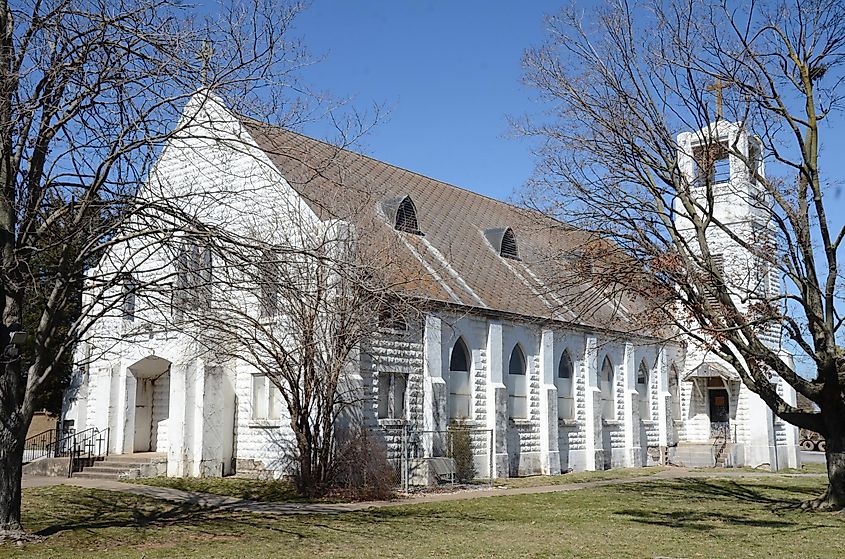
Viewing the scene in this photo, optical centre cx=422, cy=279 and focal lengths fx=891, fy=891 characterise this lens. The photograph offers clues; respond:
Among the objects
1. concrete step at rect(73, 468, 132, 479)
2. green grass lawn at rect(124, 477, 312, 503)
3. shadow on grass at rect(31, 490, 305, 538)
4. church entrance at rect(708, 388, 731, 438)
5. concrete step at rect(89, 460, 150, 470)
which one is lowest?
shadow on grass at rect(31, 490, 305, 538)

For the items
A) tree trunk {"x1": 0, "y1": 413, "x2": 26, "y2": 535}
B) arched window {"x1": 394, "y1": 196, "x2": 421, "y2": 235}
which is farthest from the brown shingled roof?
tree trunk {"x1": 0, "y1": 413, "x2": 26, "y2": 535}

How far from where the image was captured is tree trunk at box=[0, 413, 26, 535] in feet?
42.8

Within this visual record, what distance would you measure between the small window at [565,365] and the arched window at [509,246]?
4.05 meters

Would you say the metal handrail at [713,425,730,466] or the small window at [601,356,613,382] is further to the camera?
the metal handrail at [713,425,730,466]

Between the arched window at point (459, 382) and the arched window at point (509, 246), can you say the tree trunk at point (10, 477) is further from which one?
the arched window at point (509, 246)

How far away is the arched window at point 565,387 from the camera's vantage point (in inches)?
1208

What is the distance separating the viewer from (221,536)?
548 inches

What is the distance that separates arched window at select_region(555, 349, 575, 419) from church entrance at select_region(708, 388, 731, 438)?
9.41m

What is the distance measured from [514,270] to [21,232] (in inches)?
780

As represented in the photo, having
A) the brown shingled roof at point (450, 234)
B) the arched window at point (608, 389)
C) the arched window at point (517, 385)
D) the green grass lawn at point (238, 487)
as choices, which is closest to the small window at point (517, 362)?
the arched window at point (517, 385)

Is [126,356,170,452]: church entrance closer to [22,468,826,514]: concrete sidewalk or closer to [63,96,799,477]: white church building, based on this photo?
[63,96,799,477]: white church building

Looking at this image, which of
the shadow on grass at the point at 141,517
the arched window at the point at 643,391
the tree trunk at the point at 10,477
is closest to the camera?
the tree trunk at the point at 10,477

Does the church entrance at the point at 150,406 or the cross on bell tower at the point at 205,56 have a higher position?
the cross on bell tower at the point at 205,56

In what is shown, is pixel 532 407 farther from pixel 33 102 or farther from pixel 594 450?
pixel 33 102
